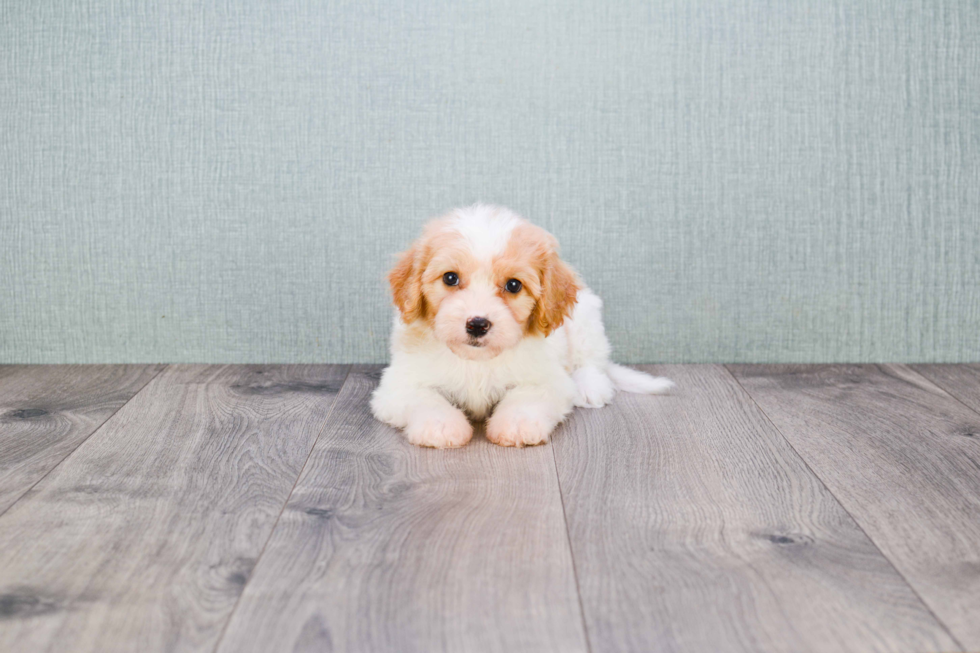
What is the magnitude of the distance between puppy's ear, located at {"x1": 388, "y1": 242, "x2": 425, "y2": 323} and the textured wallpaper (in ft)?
2.08

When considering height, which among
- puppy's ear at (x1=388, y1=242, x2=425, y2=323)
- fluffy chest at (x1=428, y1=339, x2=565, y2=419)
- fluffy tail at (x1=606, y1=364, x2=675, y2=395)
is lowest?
fluffy tail at (x1=606, y1=364, x2=675, y2=395)

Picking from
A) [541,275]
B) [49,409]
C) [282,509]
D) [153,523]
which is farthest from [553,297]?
[49,409]

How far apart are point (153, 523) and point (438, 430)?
0.67 meters

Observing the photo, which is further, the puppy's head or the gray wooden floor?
the puppy's head

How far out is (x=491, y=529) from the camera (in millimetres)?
1450

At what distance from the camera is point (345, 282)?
107 inches

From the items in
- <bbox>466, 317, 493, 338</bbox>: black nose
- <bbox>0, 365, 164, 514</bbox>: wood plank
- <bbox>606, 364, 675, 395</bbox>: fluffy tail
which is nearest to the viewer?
<bbox>0, 365, 164, 514</bbox>: wood plank

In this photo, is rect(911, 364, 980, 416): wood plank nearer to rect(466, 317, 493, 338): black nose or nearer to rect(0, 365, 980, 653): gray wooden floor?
rect(0, 365, 980, 653): gray wooden floor

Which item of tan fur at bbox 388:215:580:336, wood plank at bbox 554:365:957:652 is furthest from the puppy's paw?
tan fur at bbox 388:215:580:336

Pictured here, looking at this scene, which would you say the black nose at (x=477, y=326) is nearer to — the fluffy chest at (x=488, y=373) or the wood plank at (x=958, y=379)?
the fluffy chest at (x=488, y=373)

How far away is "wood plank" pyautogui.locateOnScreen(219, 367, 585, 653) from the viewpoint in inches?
44.4

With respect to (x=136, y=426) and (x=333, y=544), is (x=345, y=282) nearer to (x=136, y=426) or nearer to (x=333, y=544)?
(x=136, y=426)

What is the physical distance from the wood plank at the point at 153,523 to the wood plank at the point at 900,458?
112cm

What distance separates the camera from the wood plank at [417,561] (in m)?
1.13
